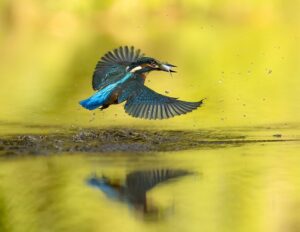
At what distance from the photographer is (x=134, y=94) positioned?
9.48 m

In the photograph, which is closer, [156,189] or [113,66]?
[156,189]

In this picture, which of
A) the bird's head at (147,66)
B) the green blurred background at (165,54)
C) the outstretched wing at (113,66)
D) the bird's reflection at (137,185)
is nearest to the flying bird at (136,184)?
the bird's reflection at (137,185)

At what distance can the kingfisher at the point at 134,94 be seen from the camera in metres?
9.23

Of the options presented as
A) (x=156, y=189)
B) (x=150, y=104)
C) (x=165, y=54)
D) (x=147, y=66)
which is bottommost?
(x=156, y=189)

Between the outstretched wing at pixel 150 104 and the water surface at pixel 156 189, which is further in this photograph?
the outstretched wing at pixel 150 104

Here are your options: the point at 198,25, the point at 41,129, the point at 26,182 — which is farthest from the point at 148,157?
the point at 198,25

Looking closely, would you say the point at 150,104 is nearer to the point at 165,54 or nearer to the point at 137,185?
→ the point at 137,185

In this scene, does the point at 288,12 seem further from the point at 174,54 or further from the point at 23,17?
the point at 174,54

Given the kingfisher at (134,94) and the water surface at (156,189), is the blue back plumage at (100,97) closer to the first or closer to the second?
the kingfisher at (134,94)

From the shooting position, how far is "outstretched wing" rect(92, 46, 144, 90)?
33.0ft

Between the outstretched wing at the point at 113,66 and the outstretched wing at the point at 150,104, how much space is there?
489 millimetres

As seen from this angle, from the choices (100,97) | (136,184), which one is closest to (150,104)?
(100,97)

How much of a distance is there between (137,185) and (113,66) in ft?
8.55

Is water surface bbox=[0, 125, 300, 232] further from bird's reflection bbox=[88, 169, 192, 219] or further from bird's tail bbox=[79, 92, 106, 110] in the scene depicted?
bird's tail bbox=[79, 92, 106, 110]
